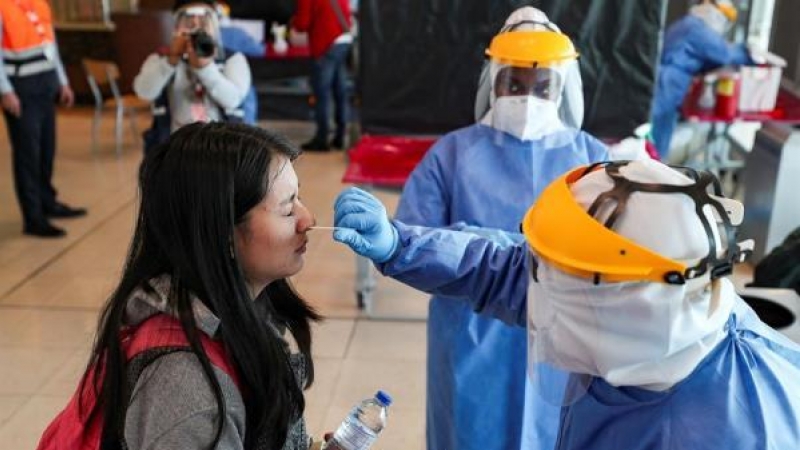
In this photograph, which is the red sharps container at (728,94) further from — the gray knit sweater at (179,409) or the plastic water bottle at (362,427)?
the gray knit sweater at (179,409)

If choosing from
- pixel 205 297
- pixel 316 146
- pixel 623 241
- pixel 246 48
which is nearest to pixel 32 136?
pixel 246 48

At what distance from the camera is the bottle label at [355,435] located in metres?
1.45

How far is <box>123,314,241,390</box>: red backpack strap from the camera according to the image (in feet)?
3.78

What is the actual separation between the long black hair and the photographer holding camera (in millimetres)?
2476

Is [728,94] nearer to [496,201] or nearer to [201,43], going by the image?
A: [201,43]

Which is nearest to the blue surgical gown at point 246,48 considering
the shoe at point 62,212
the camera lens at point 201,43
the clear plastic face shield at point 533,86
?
the camera lens at point 201,43

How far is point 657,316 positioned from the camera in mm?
1008

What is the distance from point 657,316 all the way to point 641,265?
0.07m

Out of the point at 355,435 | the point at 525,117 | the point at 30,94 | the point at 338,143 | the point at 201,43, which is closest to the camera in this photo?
the point at 355,435

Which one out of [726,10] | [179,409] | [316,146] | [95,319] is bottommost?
[95,319]

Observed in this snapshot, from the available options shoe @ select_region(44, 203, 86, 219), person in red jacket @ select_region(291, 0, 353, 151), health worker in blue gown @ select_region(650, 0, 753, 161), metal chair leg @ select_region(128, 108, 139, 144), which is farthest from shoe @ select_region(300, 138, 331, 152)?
health worker in blue gown @ select_region(650, 0, 753, 161)

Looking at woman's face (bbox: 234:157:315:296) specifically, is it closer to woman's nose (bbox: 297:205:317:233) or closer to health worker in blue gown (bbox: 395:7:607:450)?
woman's nose (bbox: 297:205:317:233)

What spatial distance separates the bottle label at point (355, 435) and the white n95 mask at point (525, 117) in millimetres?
961

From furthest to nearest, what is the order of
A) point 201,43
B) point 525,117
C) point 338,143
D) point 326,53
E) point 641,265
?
point 338,143 → point 326,53 → point 201,43 → point 525,117 → point 641,265
